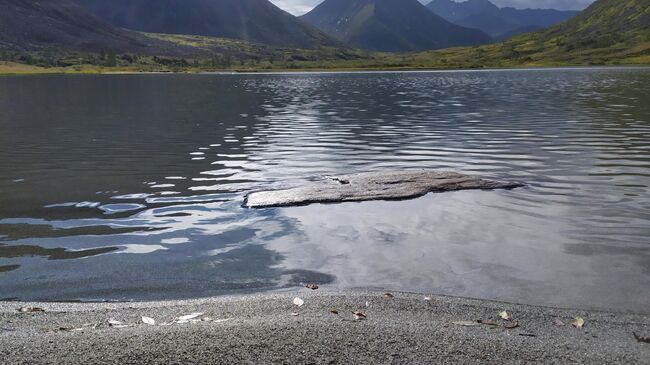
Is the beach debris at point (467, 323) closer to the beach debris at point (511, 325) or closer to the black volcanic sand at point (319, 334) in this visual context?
the black volcanic sand at point (319, 334)

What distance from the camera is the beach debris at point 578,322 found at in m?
11.1

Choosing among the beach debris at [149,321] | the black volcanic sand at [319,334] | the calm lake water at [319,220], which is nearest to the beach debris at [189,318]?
the black volcanic sand at [319,334]

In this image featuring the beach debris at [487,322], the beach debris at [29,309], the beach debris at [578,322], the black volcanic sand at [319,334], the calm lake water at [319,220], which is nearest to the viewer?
the black volcanic sand at [319,334]

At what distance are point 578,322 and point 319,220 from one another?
33.5 feet

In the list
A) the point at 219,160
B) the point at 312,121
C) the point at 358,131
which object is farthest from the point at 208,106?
the point at 219,160

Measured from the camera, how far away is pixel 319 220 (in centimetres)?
1992

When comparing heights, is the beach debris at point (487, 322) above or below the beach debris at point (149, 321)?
above

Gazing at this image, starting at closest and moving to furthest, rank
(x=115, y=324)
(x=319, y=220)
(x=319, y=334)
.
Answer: (x=319, y=334)
(x=115, y=324)
(x=319, y=220)

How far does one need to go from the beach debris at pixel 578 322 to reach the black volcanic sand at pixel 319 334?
0.09 metres

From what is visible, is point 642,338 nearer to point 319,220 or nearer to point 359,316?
point 359,316

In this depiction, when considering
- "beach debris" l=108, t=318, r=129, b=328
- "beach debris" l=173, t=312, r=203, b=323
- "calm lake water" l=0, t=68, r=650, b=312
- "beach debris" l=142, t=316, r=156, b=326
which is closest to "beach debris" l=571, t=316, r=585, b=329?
"calm lake water" l=0, t=68, r=650, b=312

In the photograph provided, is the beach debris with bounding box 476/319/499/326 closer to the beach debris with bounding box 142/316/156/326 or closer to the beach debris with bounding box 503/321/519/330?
the beach debris with bounding box 503/321/519/330

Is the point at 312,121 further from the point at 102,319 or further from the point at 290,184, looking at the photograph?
the point at 102,319

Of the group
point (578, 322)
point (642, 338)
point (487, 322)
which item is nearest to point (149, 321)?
point (487, 322)
